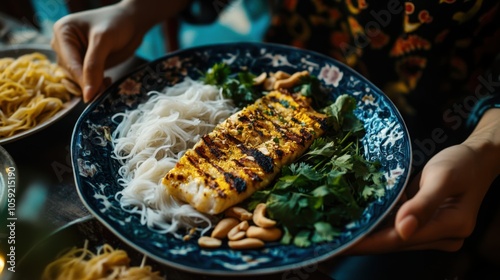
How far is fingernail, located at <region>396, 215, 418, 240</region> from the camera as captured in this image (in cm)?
157

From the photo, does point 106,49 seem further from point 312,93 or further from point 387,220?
point 387,220

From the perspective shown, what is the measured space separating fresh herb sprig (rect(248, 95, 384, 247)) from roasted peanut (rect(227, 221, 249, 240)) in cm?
12

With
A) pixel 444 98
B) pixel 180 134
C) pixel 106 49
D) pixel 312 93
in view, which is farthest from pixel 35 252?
pixel 444 98

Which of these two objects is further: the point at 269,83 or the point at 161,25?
the point at 161,25

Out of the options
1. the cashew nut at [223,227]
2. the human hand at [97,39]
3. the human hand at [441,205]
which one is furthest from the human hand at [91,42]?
the human hand at [441,205]

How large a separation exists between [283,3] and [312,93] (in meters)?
1.16

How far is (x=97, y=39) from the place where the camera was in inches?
97.7

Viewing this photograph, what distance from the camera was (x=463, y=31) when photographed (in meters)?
2.60

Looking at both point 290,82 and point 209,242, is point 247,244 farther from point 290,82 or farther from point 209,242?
point 290,82

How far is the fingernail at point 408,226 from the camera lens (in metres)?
1.57

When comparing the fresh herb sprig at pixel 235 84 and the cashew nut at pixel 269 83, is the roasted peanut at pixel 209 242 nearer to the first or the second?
the fresh herb sprig at pixel 235 84

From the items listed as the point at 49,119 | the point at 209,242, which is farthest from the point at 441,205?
the point at 49,119

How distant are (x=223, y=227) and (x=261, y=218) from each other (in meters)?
0.17

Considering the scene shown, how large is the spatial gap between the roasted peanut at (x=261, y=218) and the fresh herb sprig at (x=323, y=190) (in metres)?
0.03
